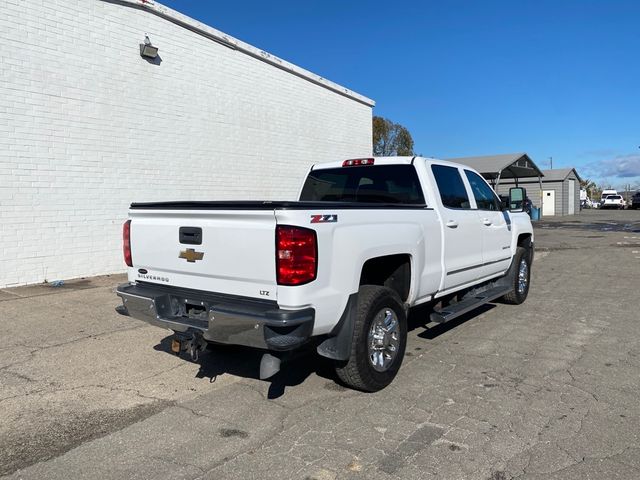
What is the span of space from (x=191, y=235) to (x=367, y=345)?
165cm

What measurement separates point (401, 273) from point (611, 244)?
15.6m

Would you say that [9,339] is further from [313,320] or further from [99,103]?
[99,103]

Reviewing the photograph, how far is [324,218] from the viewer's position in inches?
146

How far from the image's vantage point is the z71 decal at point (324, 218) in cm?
363

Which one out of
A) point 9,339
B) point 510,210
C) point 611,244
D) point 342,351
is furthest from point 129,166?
point 611,244

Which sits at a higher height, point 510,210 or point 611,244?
point 510,210

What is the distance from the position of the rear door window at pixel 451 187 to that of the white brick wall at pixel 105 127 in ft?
23.5

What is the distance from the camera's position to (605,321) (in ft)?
22.4

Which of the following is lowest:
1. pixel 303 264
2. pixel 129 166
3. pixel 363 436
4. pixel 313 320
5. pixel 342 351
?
pixel 363 436

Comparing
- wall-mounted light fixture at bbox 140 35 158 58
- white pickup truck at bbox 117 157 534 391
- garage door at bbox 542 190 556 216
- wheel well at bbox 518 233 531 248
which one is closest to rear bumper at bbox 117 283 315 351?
white pickup truck at bbox 117 157 534 391

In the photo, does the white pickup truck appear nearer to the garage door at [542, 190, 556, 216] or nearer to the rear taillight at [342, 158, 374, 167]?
the rear taillight at [342, 158, 374, 167]

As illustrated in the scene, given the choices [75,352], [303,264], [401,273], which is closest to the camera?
[303,264]

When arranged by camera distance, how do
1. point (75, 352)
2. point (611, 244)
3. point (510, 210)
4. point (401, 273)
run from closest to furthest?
point (401, 273) < point (75, 352) < point (510, 210) < point (611, 244)

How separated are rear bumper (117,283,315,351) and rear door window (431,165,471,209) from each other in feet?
8.77
